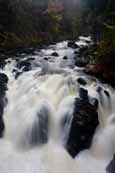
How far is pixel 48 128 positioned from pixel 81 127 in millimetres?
1093

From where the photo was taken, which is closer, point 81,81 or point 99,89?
point 99,89

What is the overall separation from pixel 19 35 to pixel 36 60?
897cm

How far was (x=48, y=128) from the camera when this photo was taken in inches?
363

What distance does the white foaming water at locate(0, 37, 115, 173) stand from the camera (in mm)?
8117

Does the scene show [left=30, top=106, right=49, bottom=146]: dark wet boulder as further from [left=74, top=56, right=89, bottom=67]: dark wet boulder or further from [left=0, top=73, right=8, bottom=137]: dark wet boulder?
[left=74, top=56, right=89, bottom=67]: dark wet boulder

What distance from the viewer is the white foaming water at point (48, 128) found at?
8117 millimetres

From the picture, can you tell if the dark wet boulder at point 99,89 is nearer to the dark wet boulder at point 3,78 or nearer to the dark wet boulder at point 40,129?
the dark wet boulder at point 40,129

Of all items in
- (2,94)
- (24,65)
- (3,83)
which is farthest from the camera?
(24,65)

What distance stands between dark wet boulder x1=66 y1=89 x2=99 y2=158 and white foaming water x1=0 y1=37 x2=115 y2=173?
167 mm

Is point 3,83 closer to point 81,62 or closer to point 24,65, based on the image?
point 24,65

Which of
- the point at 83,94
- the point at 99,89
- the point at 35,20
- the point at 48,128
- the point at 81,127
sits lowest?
the point at 35,20

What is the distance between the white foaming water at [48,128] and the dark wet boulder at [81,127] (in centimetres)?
17

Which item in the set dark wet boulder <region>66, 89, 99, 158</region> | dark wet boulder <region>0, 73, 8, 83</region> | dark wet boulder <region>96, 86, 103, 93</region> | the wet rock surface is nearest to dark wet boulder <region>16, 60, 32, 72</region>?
dark wet boulder <region>0, 73, 8, 83</region>

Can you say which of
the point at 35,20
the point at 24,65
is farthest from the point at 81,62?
the point at 35,20
